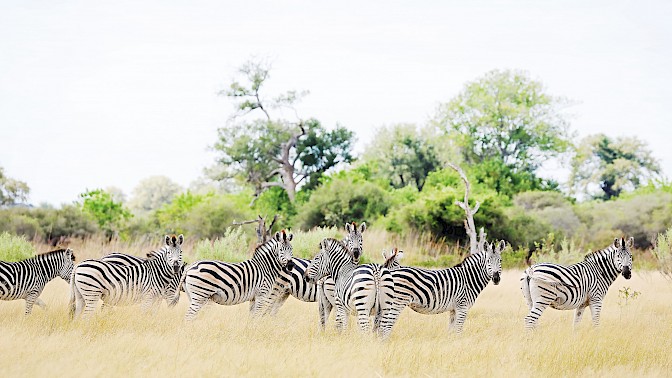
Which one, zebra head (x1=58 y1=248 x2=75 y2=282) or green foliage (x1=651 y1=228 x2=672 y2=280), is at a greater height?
green foliage (x1=651 y1=228 x2=672 y2=280)

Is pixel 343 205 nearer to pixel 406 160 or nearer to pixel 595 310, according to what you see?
pixel 406 160

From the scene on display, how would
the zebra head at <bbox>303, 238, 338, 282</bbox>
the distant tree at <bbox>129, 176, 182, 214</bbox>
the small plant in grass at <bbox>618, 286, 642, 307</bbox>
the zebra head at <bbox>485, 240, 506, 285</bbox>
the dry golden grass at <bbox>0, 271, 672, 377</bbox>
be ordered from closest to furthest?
1. the dry golden grass at <bbox>0, 271, 672, 377</bbox>
2. the zebra head at <bbox>303, 238, 338, 282</bbox>
3. the zebra head at <bbox>485, 240, 506, 285</bbox>
4. the small plant in grass at <bbox>618, 286, 642, 307</bbox>
5. the distant tree at <bbox>129, 176, 182, 214</bbox>

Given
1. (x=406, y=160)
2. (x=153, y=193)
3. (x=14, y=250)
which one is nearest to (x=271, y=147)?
(x=406, y=160)

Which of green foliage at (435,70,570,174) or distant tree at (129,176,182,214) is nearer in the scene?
green foliage at (435,70,570,174)

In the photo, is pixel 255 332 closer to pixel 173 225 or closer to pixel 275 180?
pixel 173 225

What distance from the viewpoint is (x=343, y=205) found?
31125 millimetres

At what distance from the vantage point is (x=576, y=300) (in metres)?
9.52

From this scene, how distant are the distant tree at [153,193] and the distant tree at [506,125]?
46.6 meters

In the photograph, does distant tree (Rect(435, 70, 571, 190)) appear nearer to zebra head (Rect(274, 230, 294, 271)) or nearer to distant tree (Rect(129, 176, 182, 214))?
zebra head (Rect(274, 230, 294, 271))

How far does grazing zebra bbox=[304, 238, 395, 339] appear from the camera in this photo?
8133 millimetres

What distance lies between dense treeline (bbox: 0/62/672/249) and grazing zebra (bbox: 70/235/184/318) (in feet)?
52.2

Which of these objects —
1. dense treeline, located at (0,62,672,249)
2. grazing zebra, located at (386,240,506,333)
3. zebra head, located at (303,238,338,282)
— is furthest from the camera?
dense treeline, located at (0,62,672,249)

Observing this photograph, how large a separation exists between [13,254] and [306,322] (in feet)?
27.2

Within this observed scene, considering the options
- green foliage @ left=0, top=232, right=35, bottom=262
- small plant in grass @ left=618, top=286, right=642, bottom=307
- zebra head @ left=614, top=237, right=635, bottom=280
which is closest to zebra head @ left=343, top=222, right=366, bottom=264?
zebra head @ left=614, top=237, right=635, bottom=280
